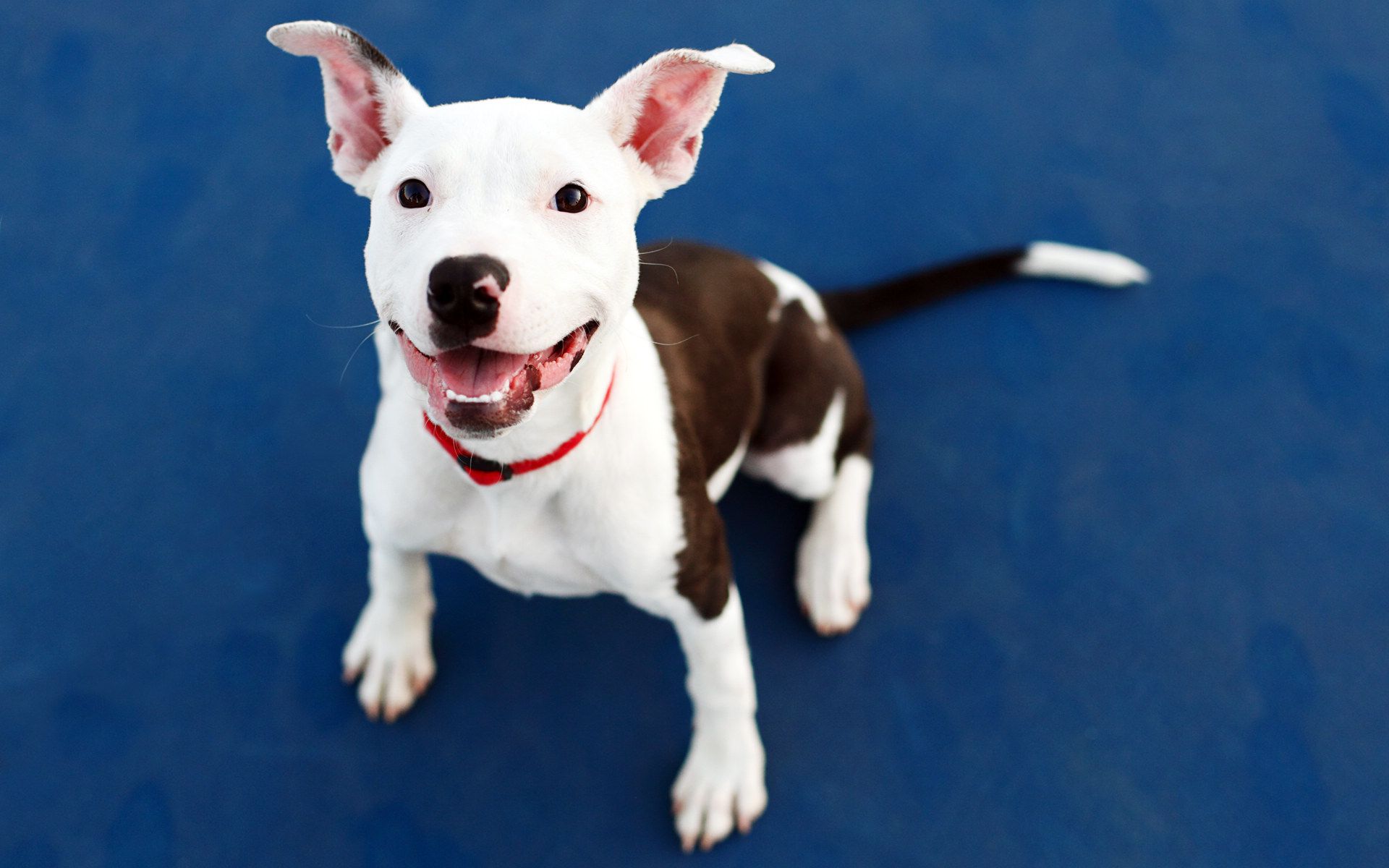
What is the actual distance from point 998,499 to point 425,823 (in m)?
1.53

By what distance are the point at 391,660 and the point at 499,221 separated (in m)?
1.32

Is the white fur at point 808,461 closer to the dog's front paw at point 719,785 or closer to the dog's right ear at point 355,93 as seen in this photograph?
the dog's front paw at point 719,785

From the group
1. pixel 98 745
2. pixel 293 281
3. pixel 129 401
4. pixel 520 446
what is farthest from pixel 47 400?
pixel 520 446

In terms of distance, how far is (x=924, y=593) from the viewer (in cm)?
254

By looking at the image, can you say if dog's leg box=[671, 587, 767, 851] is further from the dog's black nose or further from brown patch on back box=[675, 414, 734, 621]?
the dog's black nose

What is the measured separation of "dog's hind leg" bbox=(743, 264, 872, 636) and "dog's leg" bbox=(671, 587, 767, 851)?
34cm

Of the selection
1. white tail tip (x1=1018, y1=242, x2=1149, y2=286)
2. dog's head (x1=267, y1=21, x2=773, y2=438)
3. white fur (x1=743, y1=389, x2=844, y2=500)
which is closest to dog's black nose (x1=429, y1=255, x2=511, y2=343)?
dog's head (x1=267, y1=21, x2=773, y2=438)

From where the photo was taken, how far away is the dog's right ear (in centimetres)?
145

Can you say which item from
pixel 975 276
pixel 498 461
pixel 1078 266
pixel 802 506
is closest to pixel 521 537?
pixel 498 461

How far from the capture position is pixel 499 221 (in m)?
1.33

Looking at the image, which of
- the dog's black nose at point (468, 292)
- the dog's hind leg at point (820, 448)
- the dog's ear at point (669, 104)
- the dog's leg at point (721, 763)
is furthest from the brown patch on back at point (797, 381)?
the dog's black nose at point (468, 292)

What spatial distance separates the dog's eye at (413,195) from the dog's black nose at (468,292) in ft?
0.56

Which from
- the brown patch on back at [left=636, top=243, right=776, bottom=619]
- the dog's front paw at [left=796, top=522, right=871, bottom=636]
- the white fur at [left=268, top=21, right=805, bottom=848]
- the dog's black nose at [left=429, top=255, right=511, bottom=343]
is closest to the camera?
the dog's black nose at [left=429, top=255, right=511, bottom=343]

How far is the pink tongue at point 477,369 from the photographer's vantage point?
1383 millimetres
